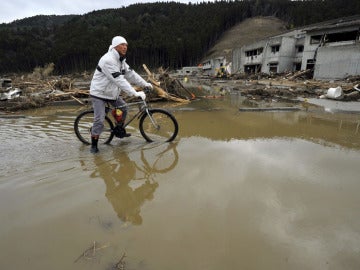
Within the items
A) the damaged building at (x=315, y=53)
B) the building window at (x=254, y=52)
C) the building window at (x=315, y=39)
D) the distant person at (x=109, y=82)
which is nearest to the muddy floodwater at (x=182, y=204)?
the distant person at (x=109, y=82)

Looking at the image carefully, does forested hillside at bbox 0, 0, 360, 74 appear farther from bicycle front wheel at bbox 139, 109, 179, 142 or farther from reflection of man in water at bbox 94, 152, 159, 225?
reflection of man in water at bbox 94, 152, 159, 225

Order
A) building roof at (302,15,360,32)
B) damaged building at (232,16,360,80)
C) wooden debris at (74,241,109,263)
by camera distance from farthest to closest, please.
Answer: building roof at (302,15,360,32) < damaged building at (232,16,360,80) < wooden debris at (74,241,109,263)

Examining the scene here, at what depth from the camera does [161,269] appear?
1979 millimetres

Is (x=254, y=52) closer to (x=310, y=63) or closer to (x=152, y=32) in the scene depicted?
(x=310, y=63)

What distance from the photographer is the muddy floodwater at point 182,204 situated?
2109 mm

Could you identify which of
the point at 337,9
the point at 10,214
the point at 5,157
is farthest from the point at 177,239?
the point at 337,9

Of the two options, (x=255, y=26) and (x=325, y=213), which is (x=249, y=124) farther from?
(x=255, y=26)

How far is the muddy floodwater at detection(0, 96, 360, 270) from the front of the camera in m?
2.11

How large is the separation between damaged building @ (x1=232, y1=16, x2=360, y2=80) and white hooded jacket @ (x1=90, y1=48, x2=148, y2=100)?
25.7 meters

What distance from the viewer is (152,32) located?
355 ft

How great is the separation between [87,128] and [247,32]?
111m

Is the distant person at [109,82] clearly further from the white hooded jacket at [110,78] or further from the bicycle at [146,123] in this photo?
the bicycle at [146,123]

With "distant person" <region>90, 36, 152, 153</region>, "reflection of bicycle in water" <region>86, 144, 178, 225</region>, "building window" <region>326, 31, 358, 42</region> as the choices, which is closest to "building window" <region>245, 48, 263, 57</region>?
"building window" <region>326, 31, 358, 42</region>

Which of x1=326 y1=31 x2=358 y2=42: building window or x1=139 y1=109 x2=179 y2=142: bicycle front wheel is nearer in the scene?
x1=139 y1=109 x2=179 y2=142: bicycle front wheel
